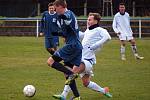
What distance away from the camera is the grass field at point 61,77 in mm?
10797

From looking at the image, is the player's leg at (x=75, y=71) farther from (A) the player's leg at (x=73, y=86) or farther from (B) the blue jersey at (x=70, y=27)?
(B) the blue jersey at (x=70, y=27)

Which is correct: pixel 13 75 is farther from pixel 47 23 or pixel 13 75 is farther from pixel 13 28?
pixel 13 28

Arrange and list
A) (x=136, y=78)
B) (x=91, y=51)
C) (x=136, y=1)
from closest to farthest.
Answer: (x=91, y=51) → (x=136, y=78) → (x=136, y=1)

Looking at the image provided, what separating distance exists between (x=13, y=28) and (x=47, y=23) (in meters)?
20.9

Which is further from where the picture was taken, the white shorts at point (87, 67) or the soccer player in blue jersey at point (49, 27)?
the soccer player in blue jersey at point (49, 27)

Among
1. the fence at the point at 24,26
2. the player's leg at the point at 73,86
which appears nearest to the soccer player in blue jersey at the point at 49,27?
the player's leg at the point at 73,86

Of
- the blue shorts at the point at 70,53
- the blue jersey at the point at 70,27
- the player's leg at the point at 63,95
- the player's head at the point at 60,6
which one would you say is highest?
the player's head at the point at 60,6

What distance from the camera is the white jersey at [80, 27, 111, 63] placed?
10.1m

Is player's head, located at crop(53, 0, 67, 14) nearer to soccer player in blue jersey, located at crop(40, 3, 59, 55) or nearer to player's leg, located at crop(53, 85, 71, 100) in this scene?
player's leg, located at crop(53, 85, 71, 100)

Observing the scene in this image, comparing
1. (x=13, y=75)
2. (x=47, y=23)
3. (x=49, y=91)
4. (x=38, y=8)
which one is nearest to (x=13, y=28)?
(x=38, y=8)

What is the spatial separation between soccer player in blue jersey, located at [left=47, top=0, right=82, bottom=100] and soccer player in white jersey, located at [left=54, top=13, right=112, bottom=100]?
305 millimetres

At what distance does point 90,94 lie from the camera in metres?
10.9

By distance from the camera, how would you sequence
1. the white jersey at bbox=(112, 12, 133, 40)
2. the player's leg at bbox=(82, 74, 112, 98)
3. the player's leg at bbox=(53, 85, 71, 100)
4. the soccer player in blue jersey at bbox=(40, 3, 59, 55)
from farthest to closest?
the white jersey at bbox=(112, 12, 133, 40)
the soccer player in blue jersey at bbox=(40, 3, 59, 55)
the player's leg at bbox=(82, 74, 112, 98)
the player's leg at bbox=(53, 85, 71, 100)

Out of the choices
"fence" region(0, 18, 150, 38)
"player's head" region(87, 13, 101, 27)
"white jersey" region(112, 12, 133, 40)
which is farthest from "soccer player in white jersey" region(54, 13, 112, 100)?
"fence" region(0, 18, 150, 38)
